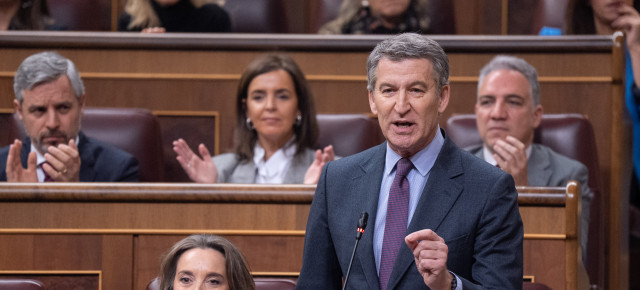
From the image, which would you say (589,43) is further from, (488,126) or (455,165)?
(455,165)

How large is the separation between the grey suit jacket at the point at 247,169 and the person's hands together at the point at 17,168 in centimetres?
30

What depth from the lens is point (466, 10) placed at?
224 cm

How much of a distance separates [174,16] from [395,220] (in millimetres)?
1157

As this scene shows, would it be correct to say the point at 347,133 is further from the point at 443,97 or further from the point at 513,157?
the point at 443,97

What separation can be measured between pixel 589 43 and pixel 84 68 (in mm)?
944

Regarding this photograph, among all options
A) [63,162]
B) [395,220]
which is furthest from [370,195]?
[63,162]

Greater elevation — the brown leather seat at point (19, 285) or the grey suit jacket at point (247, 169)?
the grey suit jacket at point (247, 169)

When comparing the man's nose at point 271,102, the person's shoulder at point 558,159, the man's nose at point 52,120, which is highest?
the man's nose at point 271,102

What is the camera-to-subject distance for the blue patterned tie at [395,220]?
30.5 inches

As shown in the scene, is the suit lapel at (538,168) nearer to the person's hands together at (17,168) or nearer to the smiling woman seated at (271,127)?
the smiling woman seated at (271,127)

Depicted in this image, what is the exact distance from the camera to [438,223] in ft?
2.51

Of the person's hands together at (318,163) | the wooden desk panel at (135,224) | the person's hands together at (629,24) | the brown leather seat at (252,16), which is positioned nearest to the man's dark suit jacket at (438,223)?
the wooden desk panel at (135,224)

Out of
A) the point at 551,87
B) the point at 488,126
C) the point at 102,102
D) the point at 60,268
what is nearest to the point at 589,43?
the point at 551,87

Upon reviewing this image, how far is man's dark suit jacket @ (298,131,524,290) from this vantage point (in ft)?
2.45
